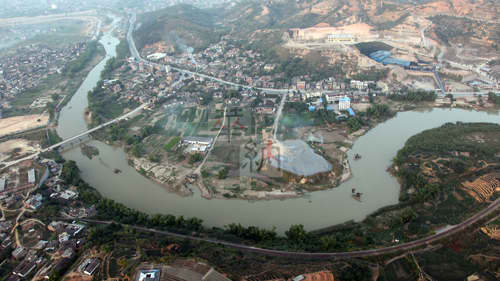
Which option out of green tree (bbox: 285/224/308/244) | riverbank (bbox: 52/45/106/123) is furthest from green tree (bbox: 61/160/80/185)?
green tree (bbox: 285/224/308/244)

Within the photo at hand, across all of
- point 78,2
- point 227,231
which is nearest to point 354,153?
point 227,231

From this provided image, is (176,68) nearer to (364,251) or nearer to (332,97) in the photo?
(332,97)

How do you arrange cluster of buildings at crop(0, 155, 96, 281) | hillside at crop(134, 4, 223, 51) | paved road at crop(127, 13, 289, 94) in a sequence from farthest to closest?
hillside at crop(134, 4, 223, 51) → paved road at crop(127, 13, 289, 94) → cluster of buildings at crop(0, 155, 96, 281)

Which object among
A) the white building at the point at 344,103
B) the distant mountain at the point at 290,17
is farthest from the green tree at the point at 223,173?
the distant mountain at the point at 290,17

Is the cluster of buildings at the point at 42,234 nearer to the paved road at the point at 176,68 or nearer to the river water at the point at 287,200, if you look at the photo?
the river water at the point at 287,200

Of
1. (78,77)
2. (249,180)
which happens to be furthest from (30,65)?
(249,180)

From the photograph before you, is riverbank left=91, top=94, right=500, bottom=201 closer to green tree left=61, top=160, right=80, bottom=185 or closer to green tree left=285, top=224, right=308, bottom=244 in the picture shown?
green tree left=285, top=224, right=308, bottom=244

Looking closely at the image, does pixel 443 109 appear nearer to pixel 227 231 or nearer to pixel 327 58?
pixel 327 58
